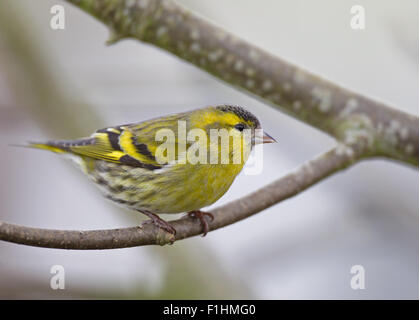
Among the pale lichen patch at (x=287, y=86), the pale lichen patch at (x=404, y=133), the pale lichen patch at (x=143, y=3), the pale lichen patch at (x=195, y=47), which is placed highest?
the pale lichen patch at (x=143, y=3)

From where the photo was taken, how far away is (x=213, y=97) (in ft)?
14.7

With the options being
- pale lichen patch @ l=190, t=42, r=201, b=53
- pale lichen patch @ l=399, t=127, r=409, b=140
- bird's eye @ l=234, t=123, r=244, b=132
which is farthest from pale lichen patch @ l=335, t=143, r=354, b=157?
pale lichen patch @ l=190, t=42, r=201, b=53

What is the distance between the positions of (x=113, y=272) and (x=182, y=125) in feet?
5.44

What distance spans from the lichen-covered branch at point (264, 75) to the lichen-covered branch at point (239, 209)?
16 cm

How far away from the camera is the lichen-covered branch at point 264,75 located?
Result: 111 inches

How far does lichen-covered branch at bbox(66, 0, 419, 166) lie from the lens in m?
2.81

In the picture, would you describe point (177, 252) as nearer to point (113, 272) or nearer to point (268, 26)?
point (113, 272)

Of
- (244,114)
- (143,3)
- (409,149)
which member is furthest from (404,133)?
(143,3)

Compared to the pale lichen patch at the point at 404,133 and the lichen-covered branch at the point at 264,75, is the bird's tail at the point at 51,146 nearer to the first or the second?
the lichen-covered branch at the point at 264,75

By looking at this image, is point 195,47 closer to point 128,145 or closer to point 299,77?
point 299,77

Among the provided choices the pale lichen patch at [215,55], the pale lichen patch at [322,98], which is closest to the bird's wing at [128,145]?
the pale lichen patch at [215,55]

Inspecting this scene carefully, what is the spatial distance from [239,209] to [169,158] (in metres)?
0.65

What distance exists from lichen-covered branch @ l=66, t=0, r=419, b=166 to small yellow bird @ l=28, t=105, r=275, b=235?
269 millimetres

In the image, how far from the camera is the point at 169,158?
322cm
